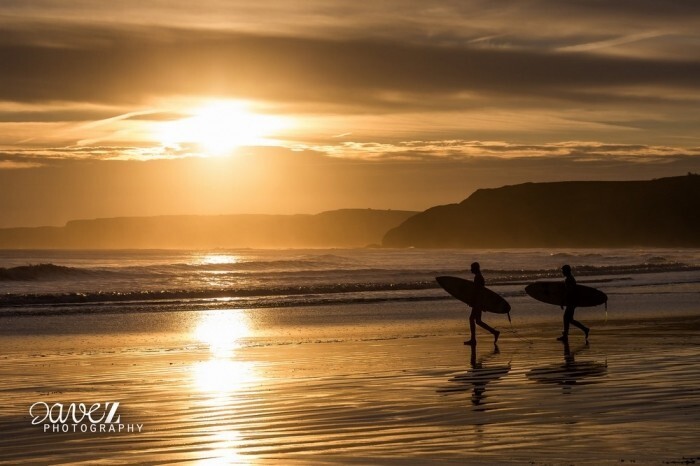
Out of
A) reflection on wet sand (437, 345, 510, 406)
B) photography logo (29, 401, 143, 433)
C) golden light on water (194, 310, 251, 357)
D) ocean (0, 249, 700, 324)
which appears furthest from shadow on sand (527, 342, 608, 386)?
ocean (0, 249, 700, 324)

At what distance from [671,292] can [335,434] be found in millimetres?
32949

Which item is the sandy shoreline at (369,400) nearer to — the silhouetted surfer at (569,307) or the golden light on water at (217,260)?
the silhouetted surfer at (569,307)

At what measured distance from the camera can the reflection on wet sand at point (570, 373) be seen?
15.0m

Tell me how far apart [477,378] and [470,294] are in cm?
990

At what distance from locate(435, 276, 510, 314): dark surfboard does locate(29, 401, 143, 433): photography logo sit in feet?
40.5

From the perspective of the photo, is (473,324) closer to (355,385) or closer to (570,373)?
(570,373)

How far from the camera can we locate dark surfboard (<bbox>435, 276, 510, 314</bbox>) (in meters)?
24.0

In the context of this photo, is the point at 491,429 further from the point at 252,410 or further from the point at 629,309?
the point at 629,309

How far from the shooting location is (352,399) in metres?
13.5

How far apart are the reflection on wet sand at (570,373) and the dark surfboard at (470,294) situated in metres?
5.84

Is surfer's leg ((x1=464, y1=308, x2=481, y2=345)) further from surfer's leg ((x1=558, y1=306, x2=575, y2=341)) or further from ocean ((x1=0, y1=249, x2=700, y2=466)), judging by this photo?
surfer's leg ((x1=558, y1=306, x2=575, y2=341))

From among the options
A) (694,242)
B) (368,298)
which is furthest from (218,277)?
(694,242)

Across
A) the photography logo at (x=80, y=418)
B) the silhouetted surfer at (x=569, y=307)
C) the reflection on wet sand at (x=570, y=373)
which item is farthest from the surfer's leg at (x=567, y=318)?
the photography logo at (x=80, y=418)

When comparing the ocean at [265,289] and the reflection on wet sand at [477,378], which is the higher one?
→ the ocean at [265,289]
